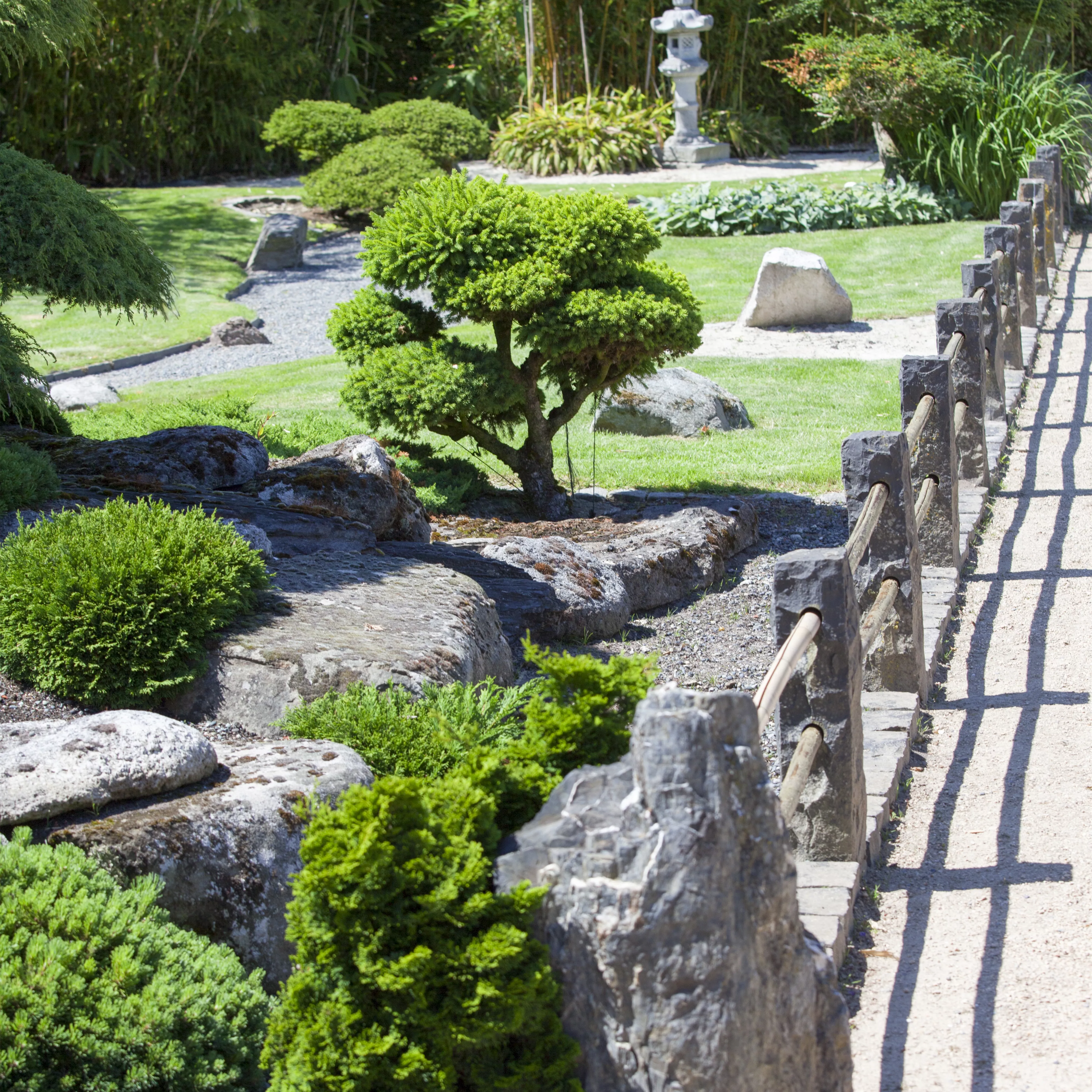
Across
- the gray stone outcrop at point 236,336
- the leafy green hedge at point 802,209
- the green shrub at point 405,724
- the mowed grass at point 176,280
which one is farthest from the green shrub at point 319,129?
the green shrub at point 405,724

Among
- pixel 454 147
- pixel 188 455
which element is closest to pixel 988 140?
pixel 454 147

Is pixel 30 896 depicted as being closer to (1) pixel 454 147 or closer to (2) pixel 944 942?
(2) pixel 944 942

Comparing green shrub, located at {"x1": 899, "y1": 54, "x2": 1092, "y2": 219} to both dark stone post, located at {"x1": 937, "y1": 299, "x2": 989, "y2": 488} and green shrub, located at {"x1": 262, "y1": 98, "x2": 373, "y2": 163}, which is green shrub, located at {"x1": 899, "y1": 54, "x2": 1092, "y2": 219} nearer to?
green shrub, located at {"x1": 262, "y1": 98, "x2": 373, "y2": 163}

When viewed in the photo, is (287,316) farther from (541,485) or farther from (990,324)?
(990,324)

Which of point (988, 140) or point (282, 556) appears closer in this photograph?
point (282, 556)

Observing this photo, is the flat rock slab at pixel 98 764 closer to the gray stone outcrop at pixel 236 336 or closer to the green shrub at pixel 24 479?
the green shrub at pixel 24 479

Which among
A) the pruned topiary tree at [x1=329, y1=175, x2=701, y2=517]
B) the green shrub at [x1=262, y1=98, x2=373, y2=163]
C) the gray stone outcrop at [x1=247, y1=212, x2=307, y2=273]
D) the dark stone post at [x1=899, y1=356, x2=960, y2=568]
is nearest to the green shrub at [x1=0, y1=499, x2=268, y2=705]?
the pruned topiary tree at [x1=329, y1=175, x2=701, y2=517]

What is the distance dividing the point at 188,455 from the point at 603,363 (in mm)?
2426

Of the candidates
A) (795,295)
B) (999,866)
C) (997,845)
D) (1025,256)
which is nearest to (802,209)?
(795,295)

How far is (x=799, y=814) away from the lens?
374 centimetres

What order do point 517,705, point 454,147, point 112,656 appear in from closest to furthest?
point 112,656 < point 517,705 < point 454,147

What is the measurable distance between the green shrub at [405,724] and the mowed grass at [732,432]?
4113mm

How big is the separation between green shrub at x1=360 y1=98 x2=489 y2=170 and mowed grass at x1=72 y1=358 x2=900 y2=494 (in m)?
8.38

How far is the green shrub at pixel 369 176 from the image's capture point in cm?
1770
